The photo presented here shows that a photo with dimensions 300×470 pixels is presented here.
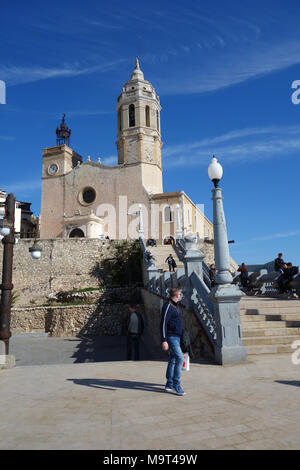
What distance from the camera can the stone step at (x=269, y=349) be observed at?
20.7 feet

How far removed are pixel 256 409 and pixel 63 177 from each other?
37.2 metres

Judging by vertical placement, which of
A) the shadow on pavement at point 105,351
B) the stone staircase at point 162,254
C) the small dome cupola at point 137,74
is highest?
the small dome cupola at point 137,74

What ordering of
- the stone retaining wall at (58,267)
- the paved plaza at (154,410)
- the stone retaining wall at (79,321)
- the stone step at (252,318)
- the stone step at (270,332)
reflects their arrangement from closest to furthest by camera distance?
the paved plaza at (154,410) → the stone step at (270,332) → the stone step at (252,318) → the stone retaining wall at (79,321) → the stone retaining wall at (58,267)

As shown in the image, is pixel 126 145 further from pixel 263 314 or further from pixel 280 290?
pixel 263 314

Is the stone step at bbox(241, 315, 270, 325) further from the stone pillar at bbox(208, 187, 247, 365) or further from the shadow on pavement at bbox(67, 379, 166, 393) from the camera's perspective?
the shadow on pavement at bbox(67, 379, 166, 393)

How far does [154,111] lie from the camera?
38594 millimetres

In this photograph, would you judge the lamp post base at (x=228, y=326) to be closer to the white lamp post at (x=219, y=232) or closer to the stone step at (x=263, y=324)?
the white lamp post at (x=219, y=232)

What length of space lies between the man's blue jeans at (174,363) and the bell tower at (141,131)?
3169 centimetres

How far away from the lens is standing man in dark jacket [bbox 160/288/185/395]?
14.0 ft

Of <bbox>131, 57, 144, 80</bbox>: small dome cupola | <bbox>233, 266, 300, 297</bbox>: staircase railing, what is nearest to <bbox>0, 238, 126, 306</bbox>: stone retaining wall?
<bbox>233, 266, 300, 297</bbox>: staircase railing

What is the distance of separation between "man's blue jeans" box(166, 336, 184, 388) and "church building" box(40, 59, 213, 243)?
27364mm

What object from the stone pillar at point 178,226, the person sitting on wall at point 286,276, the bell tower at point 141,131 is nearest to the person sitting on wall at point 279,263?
the person sitting on wall at point 286,276

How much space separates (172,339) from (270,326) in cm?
358
